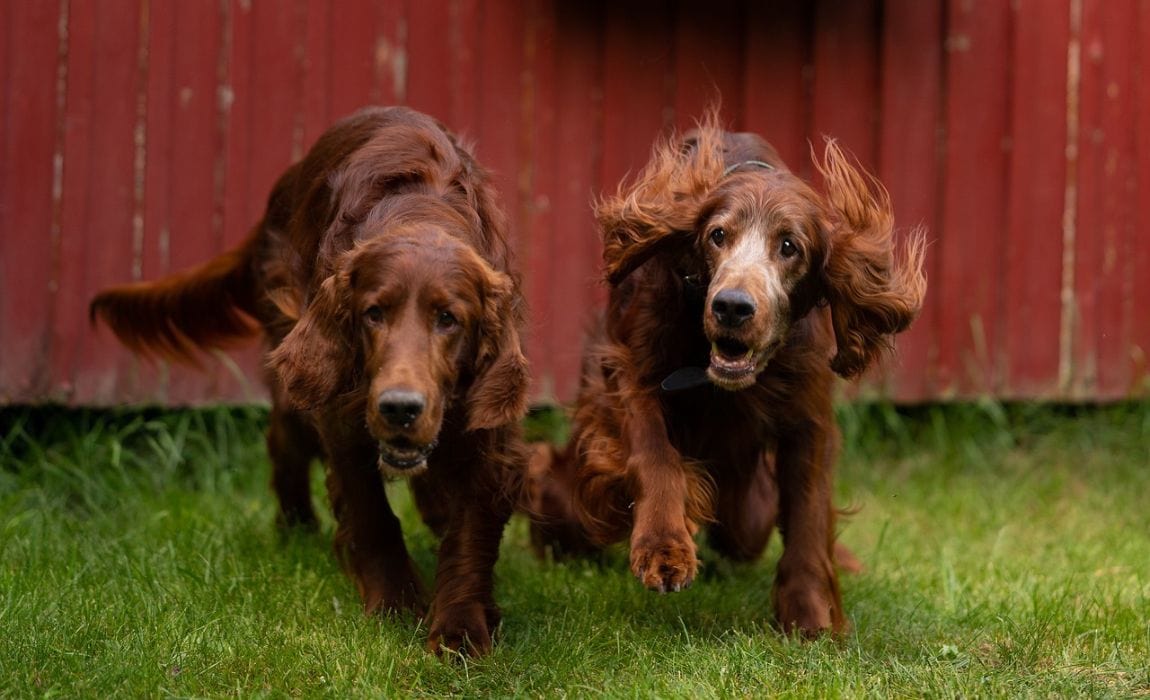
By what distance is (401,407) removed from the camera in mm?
2834

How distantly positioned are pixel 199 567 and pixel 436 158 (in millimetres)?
1267

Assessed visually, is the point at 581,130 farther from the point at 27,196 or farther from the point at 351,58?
the point at 27,196

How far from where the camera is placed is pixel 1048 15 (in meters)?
5.45

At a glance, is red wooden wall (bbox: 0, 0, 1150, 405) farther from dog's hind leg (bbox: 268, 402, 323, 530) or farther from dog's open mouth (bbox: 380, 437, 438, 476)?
dog's open mouth (bbox: 380, 437, 438, 476)

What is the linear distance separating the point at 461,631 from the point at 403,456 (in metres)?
0.53

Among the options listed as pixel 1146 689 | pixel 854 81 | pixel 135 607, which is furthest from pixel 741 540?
pixel 854 81

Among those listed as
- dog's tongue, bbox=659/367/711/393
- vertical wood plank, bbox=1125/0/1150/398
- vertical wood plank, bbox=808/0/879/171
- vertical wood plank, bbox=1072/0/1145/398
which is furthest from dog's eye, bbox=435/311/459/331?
vertical wood plank, bbox=1125/0/1150/398

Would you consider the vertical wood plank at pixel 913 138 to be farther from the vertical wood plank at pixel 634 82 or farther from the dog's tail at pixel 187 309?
the dog's tail at pixel 187 309

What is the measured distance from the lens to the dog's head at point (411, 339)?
2.90m

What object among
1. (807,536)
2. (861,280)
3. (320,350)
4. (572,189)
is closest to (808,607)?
(807,536)

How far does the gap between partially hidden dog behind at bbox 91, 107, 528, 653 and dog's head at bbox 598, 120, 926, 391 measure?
401 mm

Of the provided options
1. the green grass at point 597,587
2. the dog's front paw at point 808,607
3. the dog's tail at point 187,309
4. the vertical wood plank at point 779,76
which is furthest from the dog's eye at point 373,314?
the vertical wood plank at point 779,76

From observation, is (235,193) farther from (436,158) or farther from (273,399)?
(436,158)

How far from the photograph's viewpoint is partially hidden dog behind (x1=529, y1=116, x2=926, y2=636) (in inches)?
129
